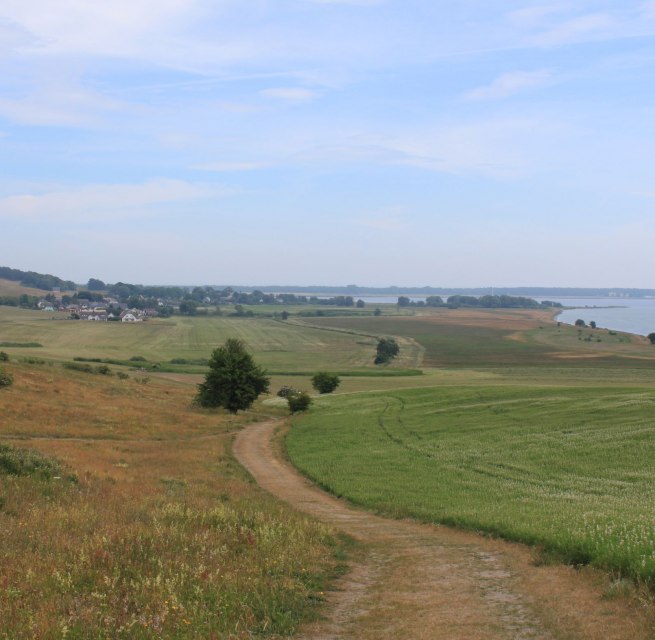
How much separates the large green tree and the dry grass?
105 ft

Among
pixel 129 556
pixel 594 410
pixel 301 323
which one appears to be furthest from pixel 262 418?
pixel 301 323

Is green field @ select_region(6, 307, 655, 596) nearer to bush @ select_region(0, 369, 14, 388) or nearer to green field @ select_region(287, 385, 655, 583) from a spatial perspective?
green field @ select_region(287, 385, 655, 583)

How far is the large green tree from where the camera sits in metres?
56.8

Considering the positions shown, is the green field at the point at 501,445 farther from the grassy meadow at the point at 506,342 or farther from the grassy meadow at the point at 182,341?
the grassy meadow at the point at 182,341

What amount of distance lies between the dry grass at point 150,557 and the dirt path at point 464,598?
739 millimetres

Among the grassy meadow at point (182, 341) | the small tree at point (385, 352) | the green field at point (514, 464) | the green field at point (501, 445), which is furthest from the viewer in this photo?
the small tree at point (385, 352)

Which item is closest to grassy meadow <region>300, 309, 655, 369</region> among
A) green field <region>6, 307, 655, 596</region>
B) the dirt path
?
green field <region>6, 307, 655, 596</region>

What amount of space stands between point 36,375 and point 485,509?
47665 mm

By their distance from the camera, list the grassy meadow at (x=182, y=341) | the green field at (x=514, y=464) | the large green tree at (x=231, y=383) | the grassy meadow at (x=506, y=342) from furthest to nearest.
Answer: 1. the grassy meadow at (x=182, y=341)
2. the grassy meadow at (x=506, y=342)
3. the large green tree at (x=231, y=383)
4. the green field at (x=514, y=464)

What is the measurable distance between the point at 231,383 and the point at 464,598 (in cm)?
4800

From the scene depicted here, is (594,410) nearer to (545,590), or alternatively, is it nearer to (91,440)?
(91,440)

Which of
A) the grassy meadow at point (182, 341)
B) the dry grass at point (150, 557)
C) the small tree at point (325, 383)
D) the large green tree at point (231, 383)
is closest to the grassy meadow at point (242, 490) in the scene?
the dry grass at point (150, 557)

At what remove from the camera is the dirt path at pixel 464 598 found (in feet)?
27.9

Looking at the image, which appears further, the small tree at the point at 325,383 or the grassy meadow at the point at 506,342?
the grassy meadow at the point at 506,342
